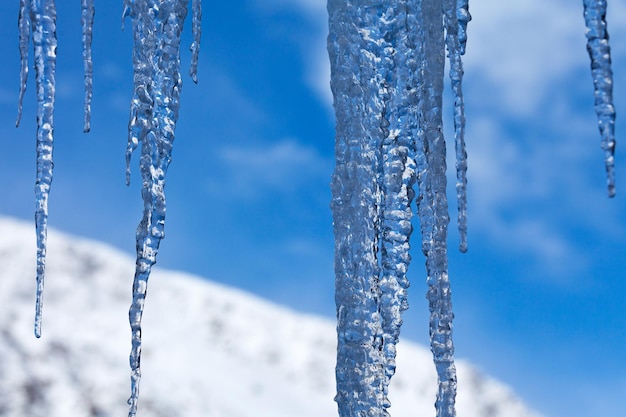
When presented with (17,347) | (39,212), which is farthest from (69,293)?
(39,212)

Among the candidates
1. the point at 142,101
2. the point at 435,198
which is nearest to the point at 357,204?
the point at 435,198

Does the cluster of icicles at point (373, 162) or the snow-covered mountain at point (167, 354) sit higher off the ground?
the snow-covered mountain at point (167, 354)

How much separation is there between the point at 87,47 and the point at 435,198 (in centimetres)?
149

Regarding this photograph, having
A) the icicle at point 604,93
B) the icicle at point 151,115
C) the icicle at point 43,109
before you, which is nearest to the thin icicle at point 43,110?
the icicle at point 43,109

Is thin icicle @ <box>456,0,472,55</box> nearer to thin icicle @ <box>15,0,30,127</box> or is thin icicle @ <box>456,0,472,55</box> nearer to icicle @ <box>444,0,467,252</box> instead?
icicle @ <box>444,0,467,252</box>

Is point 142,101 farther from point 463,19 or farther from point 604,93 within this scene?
point 604,93

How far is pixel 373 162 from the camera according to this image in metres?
2.56

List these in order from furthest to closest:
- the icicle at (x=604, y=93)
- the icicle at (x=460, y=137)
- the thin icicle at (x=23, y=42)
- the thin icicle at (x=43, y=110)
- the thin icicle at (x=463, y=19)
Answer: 1. the thin icicle at (x=23, y=42)
2. the thin icicle at (x=43, y=110)
3. the thin icicle at (x=463, y=19)
4. the icicle at (x=460, y=137)
5. the icicle at (x=604, y=93)

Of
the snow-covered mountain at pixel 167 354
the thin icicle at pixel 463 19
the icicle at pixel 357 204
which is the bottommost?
the icicle at pixel 357 204

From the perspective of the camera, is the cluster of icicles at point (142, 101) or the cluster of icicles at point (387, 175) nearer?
the cluster of icicles at point (387, 175)

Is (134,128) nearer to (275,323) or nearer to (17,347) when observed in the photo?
(17,347)

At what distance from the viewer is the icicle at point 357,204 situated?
243 centimetres

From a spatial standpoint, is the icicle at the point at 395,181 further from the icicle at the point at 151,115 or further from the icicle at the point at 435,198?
the icicle at the point at 151,115

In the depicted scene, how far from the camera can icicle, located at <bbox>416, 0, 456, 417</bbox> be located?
2406 mm
